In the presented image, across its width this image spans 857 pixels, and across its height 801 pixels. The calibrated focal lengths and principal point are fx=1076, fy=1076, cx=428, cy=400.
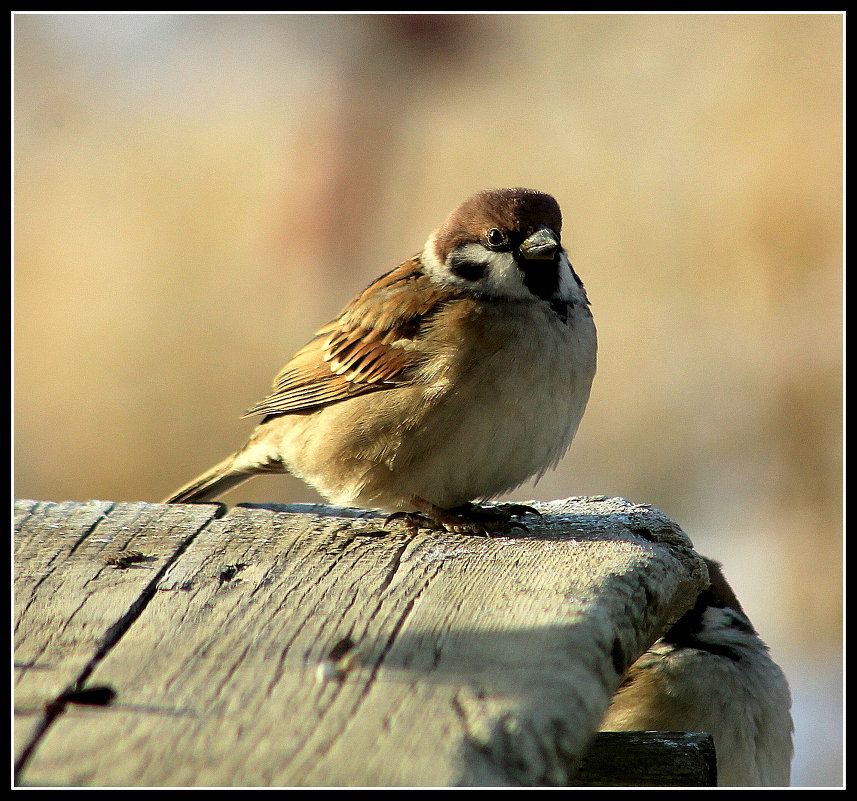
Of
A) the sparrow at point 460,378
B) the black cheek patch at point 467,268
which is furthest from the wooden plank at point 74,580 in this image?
the black cheek patch at point 467,268

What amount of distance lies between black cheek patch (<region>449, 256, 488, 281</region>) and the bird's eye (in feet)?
0.21

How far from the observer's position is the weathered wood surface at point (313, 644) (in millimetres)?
1257

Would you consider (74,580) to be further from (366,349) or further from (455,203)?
(455,203)

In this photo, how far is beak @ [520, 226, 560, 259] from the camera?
2977 mm

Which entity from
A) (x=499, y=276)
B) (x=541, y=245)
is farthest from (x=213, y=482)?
(x=541, y=245)

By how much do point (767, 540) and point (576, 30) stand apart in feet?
9.55

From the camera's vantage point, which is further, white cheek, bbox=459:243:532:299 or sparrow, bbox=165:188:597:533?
white cheek, bbox=459:243:532:299

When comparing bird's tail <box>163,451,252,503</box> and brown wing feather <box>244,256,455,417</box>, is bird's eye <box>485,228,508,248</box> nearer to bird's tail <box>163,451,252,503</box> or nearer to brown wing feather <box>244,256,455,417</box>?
brown wing feather <box>244,256,455,417</box>

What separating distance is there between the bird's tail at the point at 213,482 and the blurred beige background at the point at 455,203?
1.87m

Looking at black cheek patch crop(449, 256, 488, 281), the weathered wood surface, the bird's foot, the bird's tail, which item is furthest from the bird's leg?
the bird's tail

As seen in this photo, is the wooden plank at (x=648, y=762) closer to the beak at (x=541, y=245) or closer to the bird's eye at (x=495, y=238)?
the beak at (x=541, y=245)

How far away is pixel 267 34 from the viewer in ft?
19.3

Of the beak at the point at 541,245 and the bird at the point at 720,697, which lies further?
the beak at the point at 541,245
